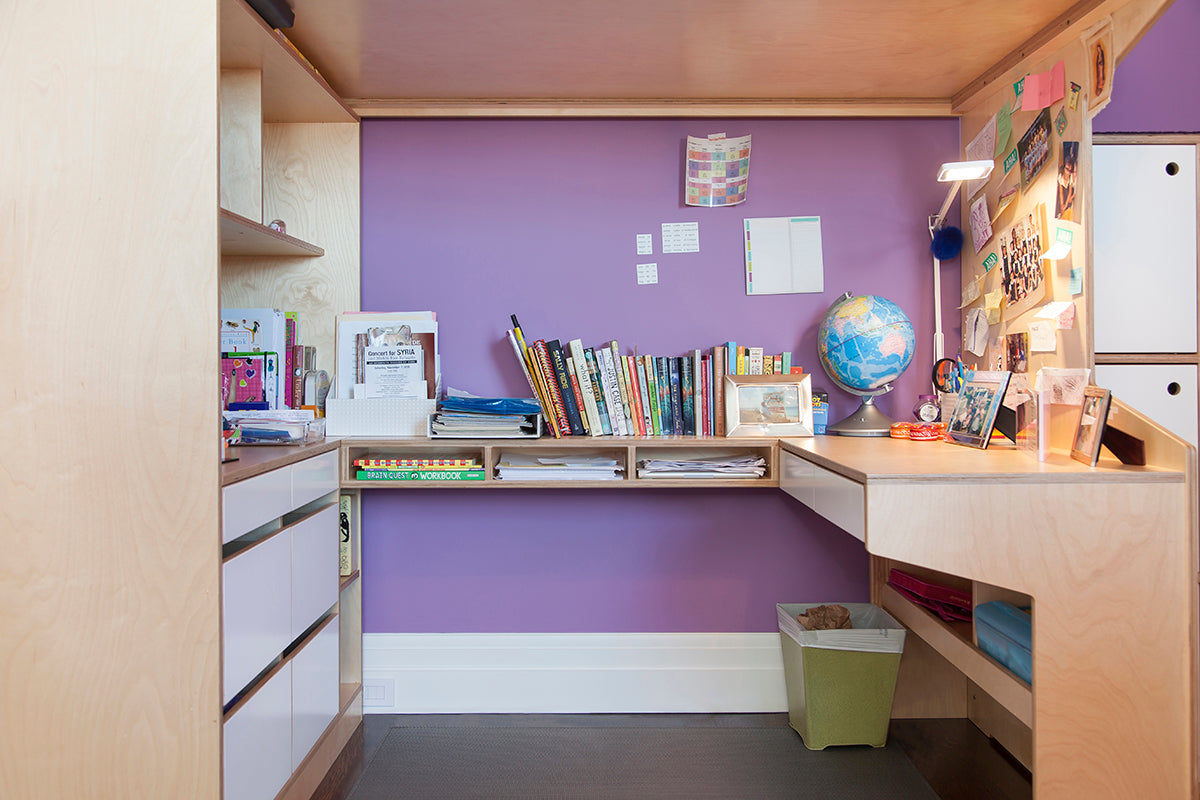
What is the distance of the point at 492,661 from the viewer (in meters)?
2.39

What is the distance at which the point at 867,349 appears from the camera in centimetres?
214

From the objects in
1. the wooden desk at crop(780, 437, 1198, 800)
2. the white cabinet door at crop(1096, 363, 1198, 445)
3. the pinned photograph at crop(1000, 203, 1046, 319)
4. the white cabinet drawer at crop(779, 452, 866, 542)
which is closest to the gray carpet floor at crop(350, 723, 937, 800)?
the wooden desk at crop(780, 437, 1198, 800)

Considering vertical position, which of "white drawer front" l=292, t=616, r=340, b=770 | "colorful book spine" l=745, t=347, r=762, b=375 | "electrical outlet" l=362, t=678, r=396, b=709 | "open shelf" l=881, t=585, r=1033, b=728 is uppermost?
"colorful book spine" l=745, t=347, r=762, b=375

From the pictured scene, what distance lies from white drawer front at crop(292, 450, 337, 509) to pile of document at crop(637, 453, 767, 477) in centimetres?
88

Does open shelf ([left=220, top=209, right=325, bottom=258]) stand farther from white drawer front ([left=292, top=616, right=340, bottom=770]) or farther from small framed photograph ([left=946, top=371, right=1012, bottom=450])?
small framed photograph ([left=946, top=371, right=1012, bottom=450])

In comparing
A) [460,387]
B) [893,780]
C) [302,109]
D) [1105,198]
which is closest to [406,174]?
[302,109]

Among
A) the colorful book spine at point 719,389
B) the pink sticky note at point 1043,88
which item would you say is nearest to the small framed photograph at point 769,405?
the colorful book spine at point 719,389

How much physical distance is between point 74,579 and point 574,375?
1.30 meters

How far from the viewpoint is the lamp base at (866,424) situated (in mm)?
2182

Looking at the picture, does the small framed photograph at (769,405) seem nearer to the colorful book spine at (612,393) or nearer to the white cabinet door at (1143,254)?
the colorful book spine at (612,393)

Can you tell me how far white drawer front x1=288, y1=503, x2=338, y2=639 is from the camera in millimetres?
1765

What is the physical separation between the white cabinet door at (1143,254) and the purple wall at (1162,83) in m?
0.12

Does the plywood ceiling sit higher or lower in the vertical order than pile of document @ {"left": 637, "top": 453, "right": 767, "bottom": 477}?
Result: higher

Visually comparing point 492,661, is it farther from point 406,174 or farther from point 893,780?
point 406,174
